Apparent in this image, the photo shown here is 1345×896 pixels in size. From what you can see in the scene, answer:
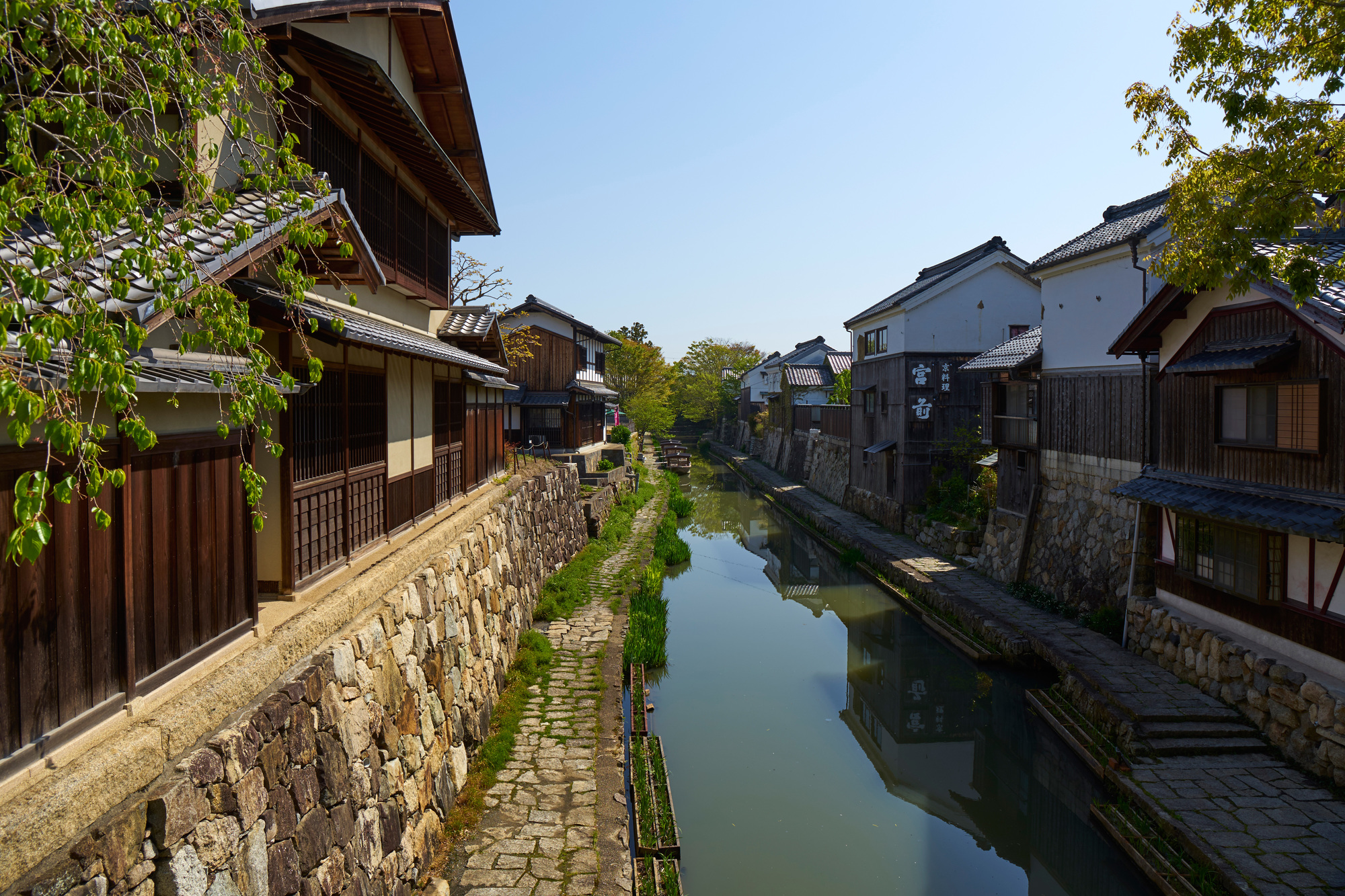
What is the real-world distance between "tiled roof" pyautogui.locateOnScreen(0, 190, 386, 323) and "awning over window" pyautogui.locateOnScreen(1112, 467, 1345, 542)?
11.4 meters

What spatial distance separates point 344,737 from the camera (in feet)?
20.0

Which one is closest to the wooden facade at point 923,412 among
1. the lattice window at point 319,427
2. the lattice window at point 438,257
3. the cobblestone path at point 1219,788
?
the cobblestone path at point 1219,788

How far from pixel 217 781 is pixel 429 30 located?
1125cm

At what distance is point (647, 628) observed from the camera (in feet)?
50.8

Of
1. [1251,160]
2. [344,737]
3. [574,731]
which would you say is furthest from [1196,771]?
[344,737]

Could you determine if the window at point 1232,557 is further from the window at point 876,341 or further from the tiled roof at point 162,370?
the window at point 876,341

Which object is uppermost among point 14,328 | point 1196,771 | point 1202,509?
point 14,328

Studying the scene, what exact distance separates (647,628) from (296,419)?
9454mm

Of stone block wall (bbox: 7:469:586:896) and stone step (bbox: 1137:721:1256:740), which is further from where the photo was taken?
stone step (bbox: 1137:721:1256:740)

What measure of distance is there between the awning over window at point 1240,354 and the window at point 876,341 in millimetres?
15257

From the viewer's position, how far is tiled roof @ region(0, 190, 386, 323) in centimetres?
407

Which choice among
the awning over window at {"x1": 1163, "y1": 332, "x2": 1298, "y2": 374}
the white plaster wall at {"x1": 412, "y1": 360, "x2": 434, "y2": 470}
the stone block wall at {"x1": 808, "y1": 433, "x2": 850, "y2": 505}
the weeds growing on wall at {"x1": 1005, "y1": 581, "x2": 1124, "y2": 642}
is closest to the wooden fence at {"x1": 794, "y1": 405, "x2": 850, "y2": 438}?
the stone block wall at {"x1": 808, "y1": 433, "x2": 850, "y2": 505}

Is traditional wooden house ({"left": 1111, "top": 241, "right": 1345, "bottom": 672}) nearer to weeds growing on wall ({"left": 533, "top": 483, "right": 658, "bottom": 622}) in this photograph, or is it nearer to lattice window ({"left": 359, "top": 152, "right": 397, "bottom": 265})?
weeds growing on wall ({"left": 533, "top": 483, "right": 658, "bottom": 622})

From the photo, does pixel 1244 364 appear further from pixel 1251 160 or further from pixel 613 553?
pixel 613 553
